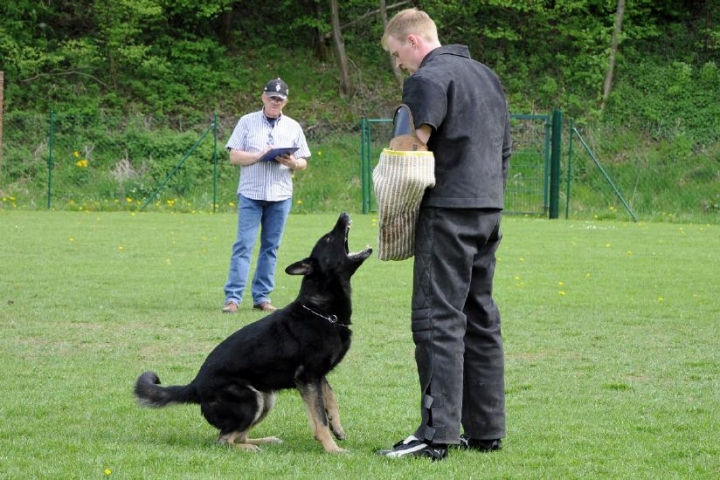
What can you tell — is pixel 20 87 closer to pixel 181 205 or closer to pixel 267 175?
pixel 181 205

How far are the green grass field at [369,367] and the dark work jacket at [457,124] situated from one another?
4.32ft

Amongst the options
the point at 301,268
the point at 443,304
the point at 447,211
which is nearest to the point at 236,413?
the point at 301,268

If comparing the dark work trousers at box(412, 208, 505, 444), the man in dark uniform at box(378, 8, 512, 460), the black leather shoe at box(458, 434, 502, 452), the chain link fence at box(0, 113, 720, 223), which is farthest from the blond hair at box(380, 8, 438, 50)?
the chain link fence at box(0, 113, 720, 223)

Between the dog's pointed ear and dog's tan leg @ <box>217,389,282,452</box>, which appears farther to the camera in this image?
the dog's pointed ear

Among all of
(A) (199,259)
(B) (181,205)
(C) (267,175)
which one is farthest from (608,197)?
(C) (267,175)

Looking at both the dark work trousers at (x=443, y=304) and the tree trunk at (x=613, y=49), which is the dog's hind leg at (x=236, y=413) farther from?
the tree trunk at (x=613, y=49)

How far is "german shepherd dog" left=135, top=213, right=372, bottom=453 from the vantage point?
16.9 ft

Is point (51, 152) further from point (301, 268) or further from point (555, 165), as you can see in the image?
point (301, 268)

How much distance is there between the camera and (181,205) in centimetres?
2372

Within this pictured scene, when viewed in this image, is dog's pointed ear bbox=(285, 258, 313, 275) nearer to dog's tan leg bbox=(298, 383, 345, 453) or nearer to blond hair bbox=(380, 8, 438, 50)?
dog's tan leg bbox=(298, 383, 345, 453)

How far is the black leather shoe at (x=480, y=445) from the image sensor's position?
512 cm

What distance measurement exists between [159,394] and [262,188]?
4.64 m

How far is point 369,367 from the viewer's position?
724 centimetres

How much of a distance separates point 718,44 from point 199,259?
68.6 ft
